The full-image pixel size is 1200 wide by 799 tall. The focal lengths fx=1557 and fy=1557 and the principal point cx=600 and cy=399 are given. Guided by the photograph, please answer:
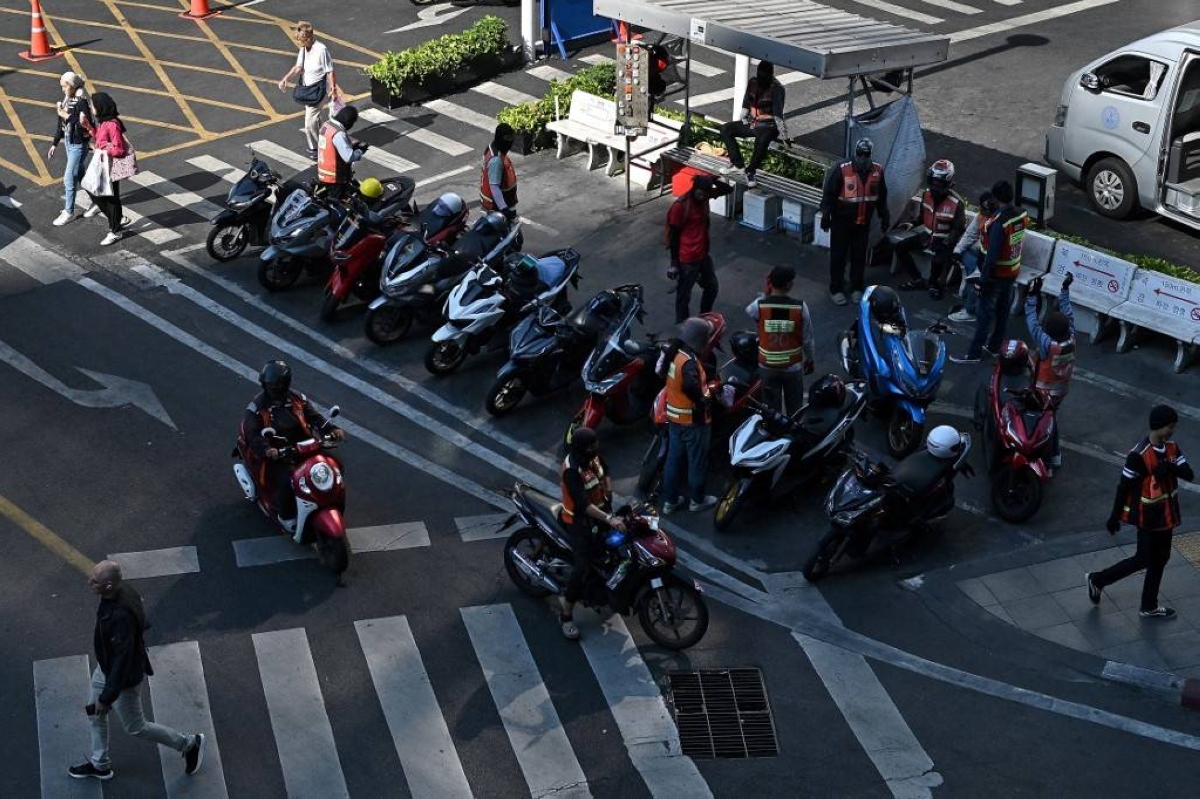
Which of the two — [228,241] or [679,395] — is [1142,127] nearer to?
[679,395]

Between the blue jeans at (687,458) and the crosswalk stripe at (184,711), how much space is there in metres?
4.07

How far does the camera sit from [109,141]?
18141 mm

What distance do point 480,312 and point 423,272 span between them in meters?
1.01

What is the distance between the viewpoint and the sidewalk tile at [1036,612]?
39.2 ft

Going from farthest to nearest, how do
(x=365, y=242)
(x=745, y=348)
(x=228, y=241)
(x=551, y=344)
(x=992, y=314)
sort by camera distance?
(x=228, y=241)
(x=365, y=242)
(x=992, y=314)
(x=551, y=344)
(x=745, y=348)

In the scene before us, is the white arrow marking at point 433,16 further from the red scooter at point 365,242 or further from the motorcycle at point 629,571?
the motorcycle at point 629,571

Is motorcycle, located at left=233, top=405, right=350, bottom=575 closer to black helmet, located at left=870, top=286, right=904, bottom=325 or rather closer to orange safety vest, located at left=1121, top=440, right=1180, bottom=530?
black helmet, located at left=870, top=286, right=904, bottom=325

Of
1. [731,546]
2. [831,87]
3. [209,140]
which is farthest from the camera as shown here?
[831,87]

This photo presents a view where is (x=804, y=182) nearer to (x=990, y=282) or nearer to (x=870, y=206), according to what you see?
(x=870, y=206)

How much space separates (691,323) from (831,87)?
11.1 metres

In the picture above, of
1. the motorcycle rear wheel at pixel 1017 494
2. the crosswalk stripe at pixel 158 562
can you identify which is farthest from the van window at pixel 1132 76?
the crosswalk stripe at pixel 158 562

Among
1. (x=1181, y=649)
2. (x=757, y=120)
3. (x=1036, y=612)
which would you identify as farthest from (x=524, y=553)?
(x=757, y=120)

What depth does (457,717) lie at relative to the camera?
36.0ft

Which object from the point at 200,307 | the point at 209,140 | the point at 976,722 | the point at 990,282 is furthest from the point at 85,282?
the point at 976,722
